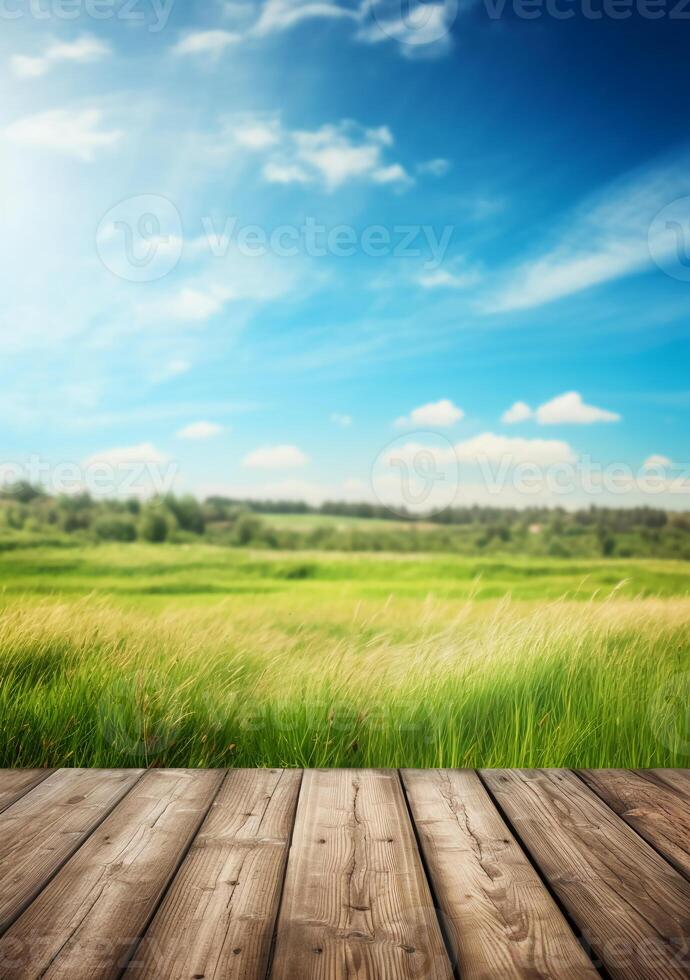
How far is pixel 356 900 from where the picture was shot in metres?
1.35

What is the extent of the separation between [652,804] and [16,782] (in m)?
1.77

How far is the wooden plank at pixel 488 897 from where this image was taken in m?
1.16

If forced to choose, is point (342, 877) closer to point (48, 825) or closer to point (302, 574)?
point (48, 825)

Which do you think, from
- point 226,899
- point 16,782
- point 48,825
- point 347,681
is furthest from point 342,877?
point 347,681

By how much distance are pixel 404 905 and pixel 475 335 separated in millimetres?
3377

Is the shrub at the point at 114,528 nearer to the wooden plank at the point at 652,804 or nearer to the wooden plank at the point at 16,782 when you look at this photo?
the wooden plank at the point at 16,782

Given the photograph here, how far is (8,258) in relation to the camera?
3457mm

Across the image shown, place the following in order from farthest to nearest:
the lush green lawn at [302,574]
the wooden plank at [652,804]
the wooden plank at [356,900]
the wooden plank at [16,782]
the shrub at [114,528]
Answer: the shrub at [114,528], the lush green lawn at [302,574], the wooden plank at [16,782], the wooden plank at [652,804], the wooden plank at [356,900]

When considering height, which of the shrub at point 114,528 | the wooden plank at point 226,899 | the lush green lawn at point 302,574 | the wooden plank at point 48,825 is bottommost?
the wooden plank at point 48,825

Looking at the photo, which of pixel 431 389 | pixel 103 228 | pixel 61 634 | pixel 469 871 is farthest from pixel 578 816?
pixel 103 228

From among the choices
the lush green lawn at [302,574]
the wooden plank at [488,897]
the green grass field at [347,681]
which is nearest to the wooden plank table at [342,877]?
the wooden plank at [488,897]

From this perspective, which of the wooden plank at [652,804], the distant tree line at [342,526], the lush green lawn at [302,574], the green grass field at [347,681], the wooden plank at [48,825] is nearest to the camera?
the wooden plank at [48,825]

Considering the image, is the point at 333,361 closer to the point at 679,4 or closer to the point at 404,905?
the point at 679,4

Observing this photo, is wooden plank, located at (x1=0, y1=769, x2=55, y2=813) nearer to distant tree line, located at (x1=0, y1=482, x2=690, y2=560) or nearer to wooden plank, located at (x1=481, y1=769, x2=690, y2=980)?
wooden plank, located at (x1=481, y1=769, x2=690, y2=980)
